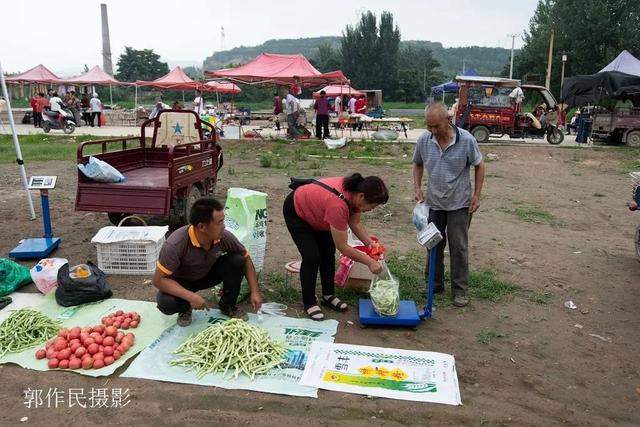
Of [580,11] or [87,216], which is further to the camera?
[580,11]

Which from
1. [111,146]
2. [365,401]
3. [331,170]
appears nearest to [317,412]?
[365,401]

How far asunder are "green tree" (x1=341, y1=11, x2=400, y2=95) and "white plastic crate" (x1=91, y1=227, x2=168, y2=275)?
6107 cm

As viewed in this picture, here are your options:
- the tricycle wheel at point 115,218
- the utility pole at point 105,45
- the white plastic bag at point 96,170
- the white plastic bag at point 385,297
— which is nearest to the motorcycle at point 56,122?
the tricycle wheel at point 115,218

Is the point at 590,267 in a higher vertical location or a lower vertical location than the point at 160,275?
lower

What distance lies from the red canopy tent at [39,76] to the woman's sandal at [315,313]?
2836 cm

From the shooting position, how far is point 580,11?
36875 millimetres

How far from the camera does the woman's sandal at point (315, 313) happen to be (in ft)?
13.7

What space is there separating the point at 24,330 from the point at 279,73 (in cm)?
1516

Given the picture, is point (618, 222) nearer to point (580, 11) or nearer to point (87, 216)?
point (87, 216)

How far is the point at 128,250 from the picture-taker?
5094 millimetres

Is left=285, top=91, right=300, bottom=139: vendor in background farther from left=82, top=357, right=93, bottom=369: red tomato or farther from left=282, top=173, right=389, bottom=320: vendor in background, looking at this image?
left=82, top=357, right=93, bottom=369: red tomato

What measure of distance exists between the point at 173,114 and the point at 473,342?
606cm

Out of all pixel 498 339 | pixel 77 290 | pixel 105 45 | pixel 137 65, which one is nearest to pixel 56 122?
pixel 77 290

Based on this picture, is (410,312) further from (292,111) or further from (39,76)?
(39,76)
